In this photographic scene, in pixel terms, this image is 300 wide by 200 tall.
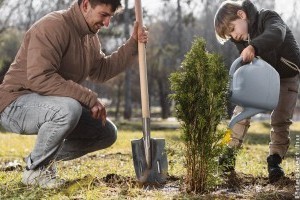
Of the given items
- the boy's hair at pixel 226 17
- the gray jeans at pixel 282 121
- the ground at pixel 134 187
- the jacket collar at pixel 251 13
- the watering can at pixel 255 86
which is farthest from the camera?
the gray jeans at pixel 282 121

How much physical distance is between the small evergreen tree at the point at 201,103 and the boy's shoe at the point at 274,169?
0.86 metres

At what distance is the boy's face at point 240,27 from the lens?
4133 millimetres

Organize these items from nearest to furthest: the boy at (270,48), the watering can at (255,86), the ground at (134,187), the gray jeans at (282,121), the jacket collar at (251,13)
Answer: the ground at (134,187), the watering can at (255,86), the boy at (270,48), the jacket collar at (251,13), the gray jeans at (282,121)

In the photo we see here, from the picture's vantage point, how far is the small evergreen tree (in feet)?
11.3

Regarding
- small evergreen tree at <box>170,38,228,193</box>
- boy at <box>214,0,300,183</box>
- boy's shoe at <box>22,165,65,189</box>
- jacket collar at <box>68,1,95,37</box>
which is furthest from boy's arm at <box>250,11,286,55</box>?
boy's shoe at <box>22,165,65,189</box>

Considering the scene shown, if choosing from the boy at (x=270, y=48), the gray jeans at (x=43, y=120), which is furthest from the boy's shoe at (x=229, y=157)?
the gray jeans at (x=43, y=120)

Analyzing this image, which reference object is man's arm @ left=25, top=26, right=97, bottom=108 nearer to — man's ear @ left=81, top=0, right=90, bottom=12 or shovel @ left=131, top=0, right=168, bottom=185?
man's ear @ left=81, top=0, right=90, bottom=12

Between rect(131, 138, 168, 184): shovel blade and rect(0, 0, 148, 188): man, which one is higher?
rect(0, 0, 148, 188): man

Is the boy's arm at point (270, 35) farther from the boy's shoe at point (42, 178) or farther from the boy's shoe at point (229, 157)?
the boy's shoe at point (42, 178)

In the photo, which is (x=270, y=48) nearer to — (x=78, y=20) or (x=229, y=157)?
(x=229, y=157)

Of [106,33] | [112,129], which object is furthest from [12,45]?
[112,129]

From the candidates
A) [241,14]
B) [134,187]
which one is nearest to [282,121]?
[241,14]

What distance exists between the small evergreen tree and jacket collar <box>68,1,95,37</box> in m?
0.97

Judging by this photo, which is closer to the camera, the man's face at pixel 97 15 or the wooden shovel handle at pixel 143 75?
the man's face at pixel 97 15
